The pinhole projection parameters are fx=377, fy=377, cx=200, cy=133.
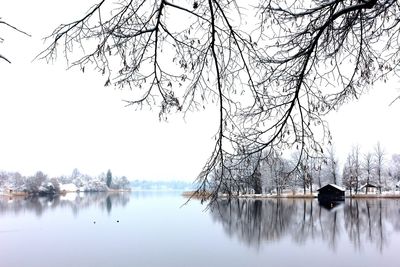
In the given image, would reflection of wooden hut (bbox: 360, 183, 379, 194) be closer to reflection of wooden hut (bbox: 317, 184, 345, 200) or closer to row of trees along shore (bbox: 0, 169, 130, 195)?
reflection of wooden hut (bbox: 317, 184, 345, 200)

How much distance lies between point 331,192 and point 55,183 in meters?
78.4

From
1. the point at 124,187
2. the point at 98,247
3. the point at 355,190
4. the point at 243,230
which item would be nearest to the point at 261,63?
the point at 98,247

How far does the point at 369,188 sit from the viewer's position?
223 ft

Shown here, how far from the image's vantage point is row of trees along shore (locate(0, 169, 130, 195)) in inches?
3955

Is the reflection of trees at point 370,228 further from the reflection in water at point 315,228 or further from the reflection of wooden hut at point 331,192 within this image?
the reflection of wooden hut at point 331,192

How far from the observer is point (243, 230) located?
87.1 ft

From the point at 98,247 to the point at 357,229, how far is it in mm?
17525

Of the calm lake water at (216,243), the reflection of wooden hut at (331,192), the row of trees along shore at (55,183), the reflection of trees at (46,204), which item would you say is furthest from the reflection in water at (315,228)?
the row of trees along shore at (55,183)

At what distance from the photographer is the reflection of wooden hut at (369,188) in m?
64.2

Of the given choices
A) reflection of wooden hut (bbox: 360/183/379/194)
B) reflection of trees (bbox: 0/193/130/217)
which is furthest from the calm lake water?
reflection of wooden hut (bbox: 360/183/379/194)

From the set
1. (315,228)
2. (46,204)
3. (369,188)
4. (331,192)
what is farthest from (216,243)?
(369,188)

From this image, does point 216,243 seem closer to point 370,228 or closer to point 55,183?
point 370,228

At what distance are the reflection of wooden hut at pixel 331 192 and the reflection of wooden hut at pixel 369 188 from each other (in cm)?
1065

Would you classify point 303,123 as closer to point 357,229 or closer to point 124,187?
point 357,229
